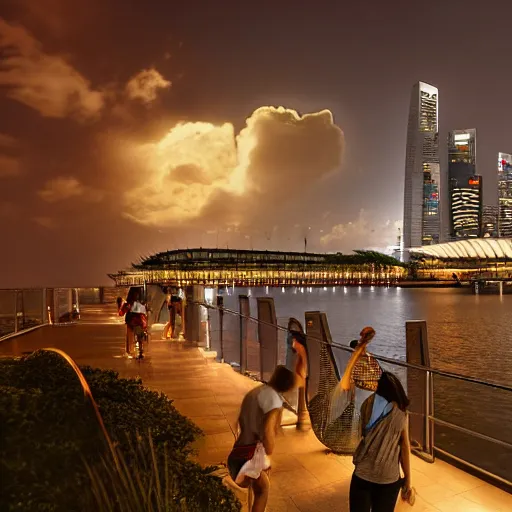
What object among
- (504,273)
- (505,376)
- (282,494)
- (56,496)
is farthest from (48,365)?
(504,273)

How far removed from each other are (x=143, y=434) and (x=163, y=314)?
68.2 ft

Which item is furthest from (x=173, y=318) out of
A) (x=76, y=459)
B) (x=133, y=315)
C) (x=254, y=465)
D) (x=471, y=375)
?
(x=471, y=375)

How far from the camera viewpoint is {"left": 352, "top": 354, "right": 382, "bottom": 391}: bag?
5.68 meters

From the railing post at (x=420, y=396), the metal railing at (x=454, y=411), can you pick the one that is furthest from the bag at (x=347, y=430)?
the railing post at (x=420, y=396)

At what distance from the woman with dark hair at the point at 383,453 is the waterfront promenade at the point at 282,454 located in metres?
1.07

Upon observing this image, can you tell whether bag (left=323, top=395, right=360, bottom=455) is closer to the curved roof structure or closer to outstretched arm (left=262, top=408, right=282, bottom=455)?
outstretched arm (left=262, top=408, right=282, bottom=455)

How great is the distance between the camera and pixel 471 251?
191 m

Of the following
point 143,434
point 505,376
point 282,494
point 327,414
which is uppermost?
point 143,434

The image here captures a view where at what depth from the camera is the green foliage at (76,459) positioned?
2.83 metres

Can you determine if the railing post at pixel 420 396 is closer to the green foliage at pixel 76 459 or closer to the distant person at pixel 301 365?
the distant person at pixel 301 365

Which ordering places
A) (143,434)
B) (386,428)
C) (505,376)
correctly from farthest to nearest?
(505,376)
(143,434)
(386,428)

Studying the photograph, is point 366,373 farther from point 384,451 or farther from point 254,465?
point 254,465

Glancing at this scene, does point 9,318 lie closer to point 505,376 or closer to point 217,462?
point 217,462

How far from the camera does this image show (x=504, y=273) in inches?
7323
